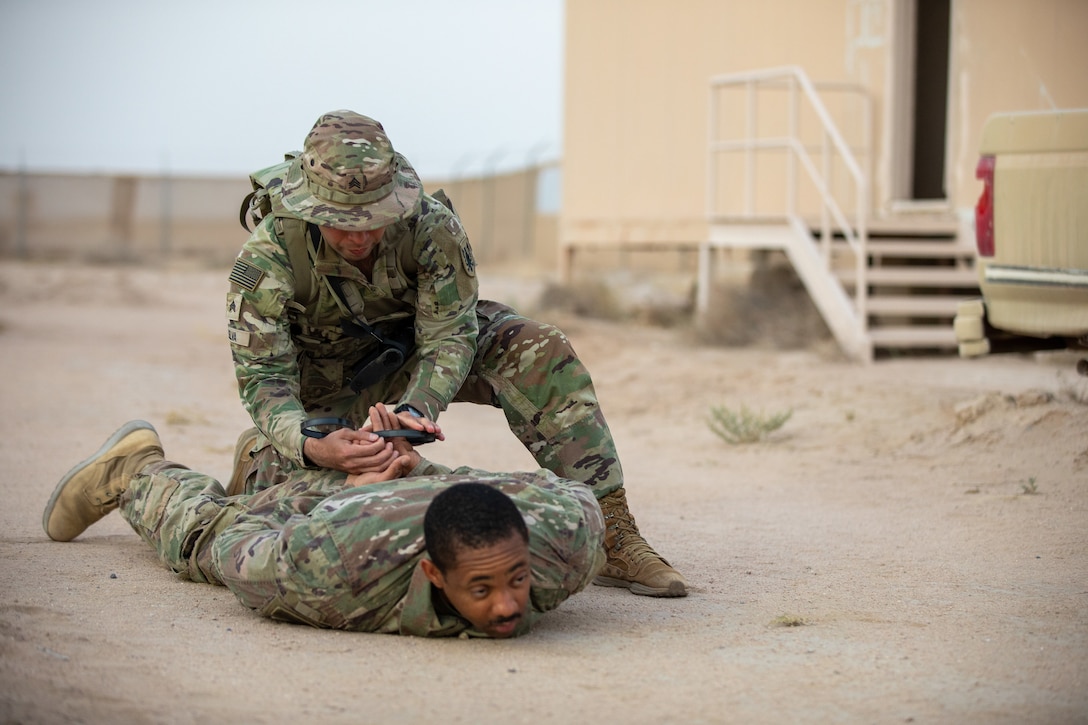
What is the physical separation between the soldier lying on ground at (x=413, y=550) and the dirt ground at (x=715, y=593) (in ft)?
0.27

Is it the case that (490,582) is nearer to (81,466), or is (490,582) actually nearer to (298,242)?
(298,242)

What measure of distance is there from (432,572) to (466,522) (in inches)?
8.5

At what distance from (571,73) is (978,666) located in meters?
12.6

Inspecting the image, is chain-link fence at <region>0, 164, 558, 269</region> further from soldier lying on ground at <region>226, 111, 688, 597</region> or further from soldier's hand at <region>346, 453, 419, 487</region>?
soldier's hand at <region>346, 453, 419, 487</region>

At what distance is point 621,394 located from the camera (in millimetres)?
9469

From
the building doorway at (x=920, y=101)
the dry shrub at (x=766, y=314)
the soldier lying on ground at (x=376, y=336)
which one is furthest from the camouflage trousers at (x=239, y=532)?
the building doorway at (x=920, y=101)

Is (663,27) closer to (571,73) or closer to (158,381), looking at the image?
(571,73)

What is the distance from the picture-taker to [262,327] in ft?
12.6

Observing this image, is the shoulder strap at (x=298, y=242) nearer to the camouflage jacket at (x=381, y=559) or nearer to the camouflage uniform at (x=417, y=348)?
the camouflage uniform at (x=417, y=348)

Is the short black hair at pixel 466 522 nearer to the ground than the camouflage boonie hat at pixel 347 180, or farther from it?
nearer to the ground

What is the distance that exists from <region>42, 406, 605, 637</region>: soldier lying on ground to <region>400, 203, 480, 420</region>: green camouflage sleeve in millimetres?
393

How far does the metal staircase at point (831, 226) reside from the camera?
32.9 ft

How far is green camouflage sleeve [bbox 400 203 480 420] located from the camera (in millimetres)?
4074

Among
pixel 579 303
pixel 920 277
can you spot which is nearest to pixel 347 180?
pixel 920 277
